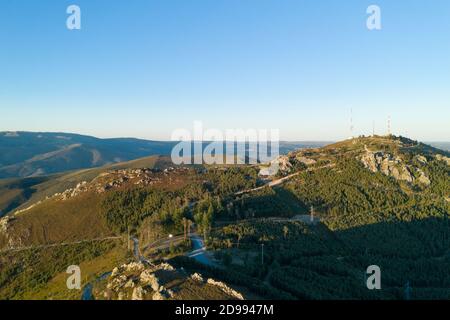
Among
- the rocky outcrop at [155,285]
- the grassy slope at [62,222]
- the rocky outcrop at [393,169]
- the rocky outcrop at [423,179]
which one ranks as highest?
the rocky outcrop at [393,169]

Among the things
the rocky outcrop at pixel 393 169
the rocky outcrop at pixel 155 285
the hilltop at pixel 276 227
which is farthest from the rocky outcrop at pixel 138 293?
the rocky outcrop at pixel 393 169

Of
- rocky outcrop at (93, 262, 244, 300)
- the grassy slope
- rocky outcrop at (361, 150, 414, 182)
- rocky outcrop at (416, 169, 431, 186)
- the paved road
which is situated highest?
rocky outcrop at (361, 150, 414, 182)

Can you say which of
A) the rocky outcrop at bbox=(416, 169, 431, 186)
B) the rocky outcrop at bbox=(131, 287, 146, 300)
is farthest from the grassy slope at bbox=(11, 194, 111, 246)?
the rocky outcrop at bbox=(416, 169, 431, 186)

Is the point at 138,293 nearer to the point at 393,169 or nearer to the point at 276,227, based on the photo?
→ the point at 276,227

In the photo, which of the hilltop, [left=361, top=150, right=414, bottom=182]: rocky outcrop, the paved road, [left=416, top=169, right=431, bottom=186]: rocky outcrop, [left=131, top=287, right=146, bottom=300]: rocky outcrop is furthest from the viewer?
[left=361, top=150, right=414, bottom=182]: rocky outcrop

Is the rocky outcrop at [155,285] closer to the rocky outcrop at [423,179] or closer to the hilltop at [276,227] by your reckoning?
the hilltop at [276,227]

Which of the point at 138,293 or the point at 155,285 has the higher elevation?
the point at 155,285

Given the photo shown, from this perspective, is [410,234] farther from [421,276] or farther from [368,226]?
[421,276]

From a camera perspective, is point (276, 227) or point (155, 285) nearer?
point (155, 285)

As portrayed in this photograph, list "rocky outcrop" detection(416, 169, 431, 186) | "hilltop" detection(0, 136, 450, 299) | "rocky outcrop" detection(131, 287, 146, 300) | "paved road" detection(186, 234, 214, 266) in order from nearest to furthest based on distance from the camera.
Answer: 1. "rocky outcrop" detection(131, 287, 146, 300)
2. "paved road" detection(186, 234, 214, 266)
3. "hilltop" detection(0, 136, 450, 299)
4. "rocky outcrop" detection(416, 169, 431, 186)

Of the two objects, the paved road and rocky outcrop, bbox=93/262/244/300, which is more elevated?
rocky outcrop, bbox=93/262/244/300

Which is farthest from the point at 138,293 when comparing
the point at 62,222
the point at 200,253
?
the point at 62,222

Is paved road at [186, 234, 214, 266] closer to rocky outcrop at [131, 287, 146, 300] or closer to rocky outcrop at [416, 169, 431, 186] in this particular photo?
rocky outcrop at [131, 287, 146, 300]
